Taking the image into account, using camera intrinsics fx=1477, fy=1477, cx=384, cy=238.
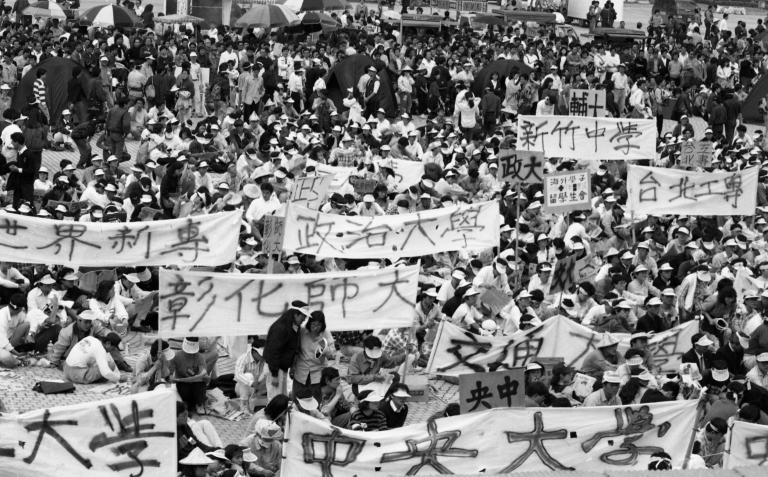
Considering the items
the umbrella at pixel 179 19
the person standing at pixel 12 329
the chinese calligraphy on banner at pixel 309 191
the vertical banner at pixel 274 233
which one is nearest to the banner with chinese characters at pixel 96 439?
the person standing at pixel 12 329

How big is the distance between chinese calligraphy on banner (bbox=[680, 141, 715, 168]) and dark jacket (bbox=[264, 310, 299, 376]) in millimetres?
10054

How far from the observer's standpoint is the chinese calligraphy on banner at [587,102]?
22.3 metres

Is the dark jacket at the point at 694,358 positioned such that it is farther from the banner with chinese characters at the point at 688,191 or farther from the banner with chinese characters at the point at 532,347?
the banner with chinese characters at the point at 688,191

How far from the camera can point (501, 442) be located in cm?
984

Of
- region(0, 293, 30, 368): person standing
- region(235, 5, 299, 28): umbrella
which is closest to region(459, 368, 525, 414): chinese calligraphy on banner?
region(0, 293, 30, 368): person standing

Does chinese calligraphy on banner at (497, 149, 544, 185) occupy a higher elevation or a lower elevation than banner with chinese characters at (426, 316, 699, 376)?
higher

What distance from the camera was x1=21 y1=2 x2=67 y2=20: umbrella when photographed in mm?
32781

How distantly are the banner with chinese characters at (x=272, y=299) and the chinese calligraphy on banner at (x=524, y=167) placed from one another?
4.49 meters

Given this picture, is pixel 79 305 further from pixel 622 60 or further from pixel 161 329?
pixel 622 60

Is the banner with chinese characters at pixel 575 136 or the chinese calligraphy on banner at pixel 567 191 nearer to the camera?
the chinese calligraphy on banner at pixel 567 191

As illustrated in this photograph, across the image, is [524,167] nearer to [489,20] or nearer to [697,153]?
[697,153]

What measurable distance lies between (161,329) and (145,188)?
6.14 m

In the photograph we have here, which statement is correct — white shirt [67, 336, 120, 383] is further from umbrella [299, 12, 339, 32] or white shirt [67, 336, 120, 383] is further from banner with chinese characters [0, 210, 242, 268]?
umbrella [299, 12, 339, 32]

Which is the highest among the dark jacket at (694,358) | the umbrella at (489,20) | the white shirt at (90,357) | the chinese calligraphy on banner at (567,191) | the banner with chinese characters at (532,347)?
the umbrella at (489,20)
